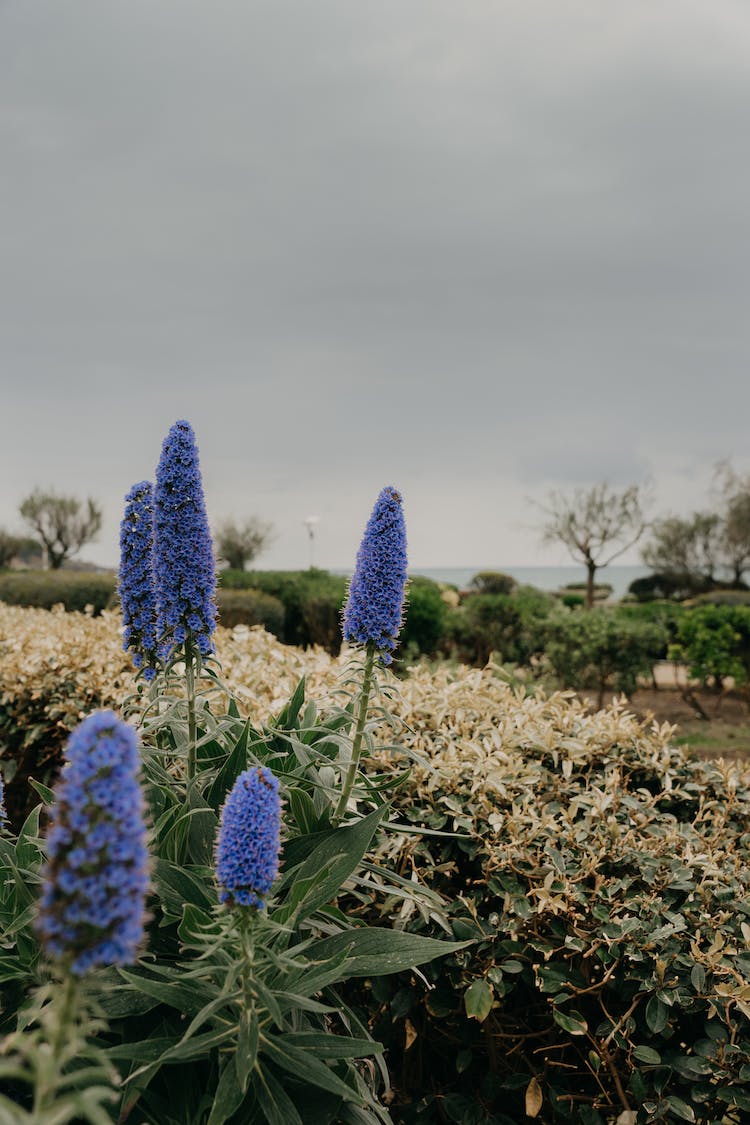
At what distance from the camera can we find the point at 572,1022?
2600 mm

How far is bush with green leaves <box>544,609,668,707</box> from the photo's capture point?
1099 centimetres

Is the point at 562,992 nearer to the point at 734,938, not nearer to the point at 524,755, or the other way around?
the point at 734,938

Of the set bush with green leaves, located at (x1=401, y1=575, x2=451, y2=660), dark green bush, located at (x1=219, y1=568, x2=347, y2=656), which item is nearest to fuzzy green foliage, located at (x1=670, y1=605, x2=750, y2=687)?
bush with green leaves, located at (x1=401, y1=575, x2=451, y2=660)

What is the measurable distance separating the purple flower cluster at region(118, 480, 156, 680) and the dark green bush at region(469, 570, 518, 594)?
25964 mm

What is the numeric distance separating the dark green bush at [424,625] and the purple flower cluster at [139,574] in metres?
A: 9.86

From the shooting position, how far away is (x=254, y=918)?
177 centimetres

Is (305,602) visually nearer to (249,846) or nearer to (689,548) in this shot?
(249,846)

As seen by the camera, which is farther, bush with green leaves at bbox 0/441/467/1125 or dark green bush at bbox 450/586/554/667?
dark green bush at bbox 450/586/554/667

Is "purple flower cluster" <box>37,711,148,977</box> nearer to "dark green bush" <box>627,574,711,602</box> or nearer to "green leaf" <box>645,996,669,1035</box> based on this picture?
"green leaf" <box>645,996,669,1035</box>

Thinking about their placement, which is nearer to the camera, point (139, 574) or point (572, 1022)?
point (572, 1022)

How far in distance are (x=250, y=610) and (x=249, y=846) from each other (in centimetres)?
1103

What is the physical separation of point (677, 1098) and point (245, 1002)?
1629 mm

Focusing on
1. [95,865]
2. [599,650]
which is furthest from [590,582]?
[95,865]

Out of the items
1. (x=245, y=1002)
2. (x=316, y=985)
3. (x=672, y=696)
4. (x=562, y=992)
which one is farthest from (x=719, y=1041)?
(x=672, y=696)
